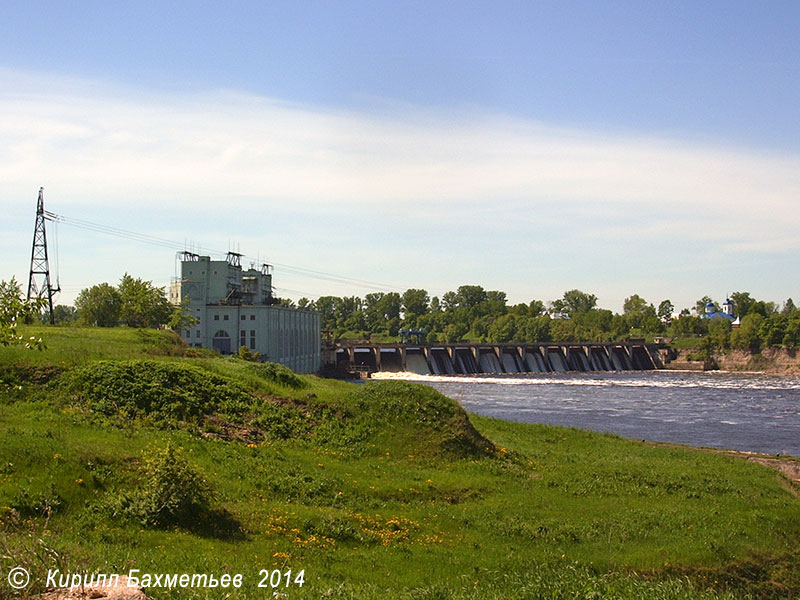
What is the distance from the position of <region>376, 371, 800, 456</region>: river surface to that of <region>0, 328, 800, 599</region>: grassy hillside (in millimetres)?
13515

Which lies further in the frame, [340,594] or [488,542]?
[488,542]

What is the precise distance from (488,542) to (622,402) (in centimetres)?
6994

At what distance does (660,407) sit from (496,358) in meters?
85.1

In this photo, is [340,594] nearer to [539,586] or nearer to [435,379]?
[539,586]

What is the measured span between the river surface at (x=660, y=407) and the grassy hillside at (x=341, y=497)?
13.5m

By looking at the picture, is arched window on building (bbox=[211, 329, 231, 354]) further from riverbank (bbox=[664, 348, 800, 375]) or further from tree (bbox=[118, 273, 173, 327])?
riverbank (bbox=[664, 348, 800, 375])

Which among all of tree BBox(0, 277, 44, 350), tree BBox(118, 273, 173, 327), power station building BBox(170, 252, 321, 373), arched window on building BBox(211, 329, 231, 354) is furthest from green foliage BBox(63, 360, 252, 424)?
arched window on building BBox(211, 329, 231, 354)

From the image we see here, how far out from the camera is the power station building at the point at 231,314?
9981 cm

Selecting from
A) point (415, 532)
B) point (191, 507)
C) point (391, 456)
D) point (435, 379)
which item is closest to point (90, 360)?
point (391, 456)

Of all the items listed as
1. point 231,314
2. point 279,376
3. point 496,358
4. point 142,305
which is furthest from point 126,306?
point 496,358

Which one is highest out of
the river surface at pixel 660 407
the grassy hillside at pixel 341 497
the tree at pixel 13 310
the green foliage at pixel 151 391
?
the tree at pixel 13 310

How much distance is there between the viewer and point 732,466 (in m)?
36.4

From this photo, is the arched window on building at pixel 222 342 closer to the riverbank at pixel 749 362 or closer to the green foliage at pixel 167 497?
the green foliage at pixel 167 497

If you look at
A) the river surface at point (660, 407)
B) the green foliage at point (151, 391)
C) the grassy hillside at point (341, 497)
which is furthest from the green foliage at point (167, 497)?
the river surface at point (660, 407)
